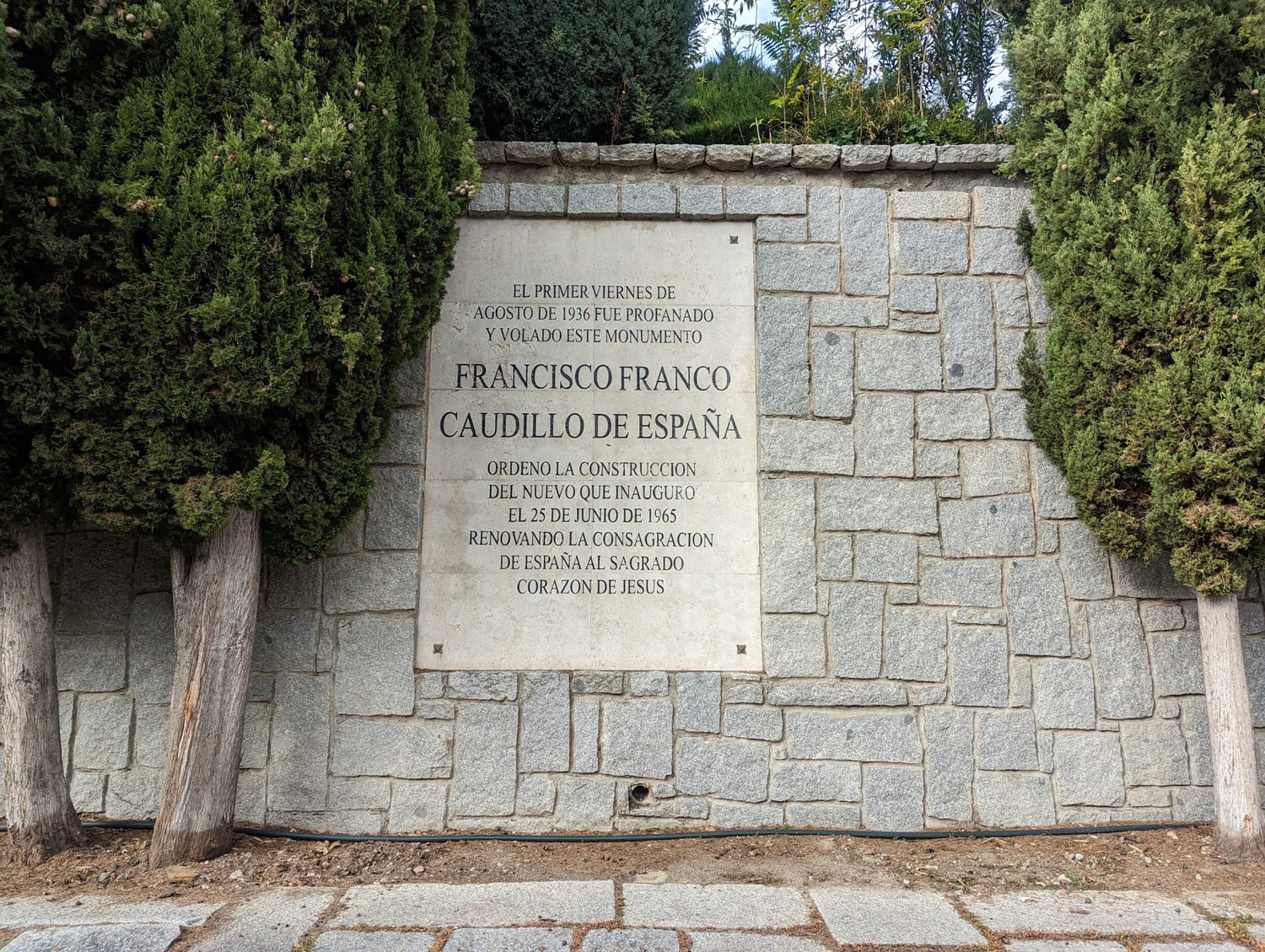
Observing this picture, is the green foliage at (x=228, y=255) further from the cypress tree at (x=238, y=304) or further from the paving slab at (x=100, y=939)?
the paving slab at (x=100, y=939)

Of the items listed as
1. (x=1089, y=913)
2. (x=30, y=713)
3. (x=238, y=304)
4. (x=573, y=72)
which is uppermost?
(x=573, y=72)

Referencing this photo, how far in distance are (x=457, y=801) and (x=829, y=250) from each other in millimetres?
2845

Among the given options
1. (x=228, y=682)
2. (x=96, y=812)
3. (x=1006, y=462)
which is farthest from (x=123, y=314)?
(x=1006, y=462)

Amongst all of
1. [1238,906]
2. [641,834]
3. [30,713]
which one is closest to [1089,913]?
[1238,906]

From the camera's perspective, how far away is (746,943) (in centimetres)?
255

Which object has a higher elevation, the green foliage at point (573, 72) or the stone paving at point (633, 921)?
the green foliage at point (573, 72)

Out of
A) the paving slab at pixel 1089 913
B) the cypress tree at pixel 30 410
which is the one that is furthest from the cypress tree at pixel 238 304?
the paving slab at pixel 1089 913

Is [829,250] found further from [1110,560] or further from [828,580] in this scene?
[1110,560]

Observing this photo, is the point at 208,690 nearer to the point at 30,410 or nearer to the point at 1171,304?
the point at 30,410

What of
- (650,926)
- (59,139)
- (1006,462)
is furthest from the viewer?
→ (1006,462)

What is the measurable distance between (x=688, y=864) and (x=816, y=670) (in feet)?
3.02

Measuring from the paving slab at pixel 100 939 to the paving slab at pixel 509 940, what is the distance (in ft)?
2.70

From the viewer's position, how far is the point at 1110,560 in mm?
3725

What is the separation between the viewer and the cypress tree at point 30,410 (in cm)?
281
